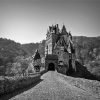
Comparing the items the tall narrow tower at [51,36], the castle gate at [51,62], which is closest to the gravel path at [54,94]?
the castle gate at [51,62]

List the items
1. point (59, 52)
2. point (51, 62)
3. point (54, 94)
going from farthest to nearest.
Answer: point (59, 52)
point (51, 62)
point (54, 94)

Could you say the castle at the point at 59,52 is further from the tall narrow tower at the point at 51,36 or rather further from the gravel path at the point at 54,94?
the gravel path at the point at 54,94

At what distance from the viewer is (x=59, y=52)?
46.0 metres

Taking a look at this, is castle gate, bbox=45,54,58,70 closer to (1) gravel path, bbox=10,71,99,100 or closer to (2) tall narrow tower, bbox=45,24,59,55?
(2) tall narrow tower, bbox=45,24,59,55

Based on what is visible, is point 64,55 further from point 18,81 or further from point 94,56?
point 94,56

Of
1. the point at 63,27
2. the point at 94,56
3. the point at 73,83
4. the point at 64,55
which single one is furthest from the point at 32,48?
the point at 73,83

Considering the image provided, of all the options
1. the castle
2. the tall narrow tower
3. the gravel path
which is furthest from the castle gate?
the gravel path

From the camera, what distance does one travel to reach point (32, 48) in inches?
6398

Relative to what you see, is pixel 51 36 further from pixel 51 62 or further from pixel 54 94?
pixel 54 94

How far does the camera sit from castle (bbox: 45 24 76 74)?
38188mm

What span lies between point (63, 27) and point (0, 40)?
99625mm

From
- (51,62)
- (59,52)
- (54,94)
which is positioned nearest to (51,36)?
(59,52)

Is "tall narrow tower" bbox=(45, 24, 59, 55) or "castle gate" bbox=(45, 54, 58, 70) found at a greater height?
"tall narrow tower" bbox=(45, 24, 59, 55)

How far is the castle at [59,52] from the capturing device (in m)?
38.2
